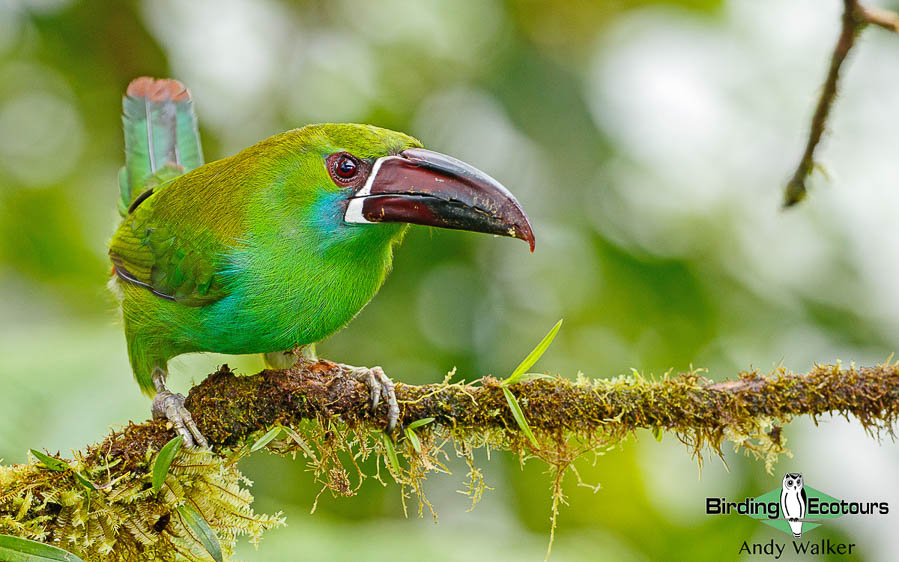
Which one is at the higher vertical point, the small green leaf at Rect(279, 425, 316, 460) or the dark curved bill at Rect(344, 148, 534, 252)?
the dark curved bill at Rect(344, 148, 534, 252)

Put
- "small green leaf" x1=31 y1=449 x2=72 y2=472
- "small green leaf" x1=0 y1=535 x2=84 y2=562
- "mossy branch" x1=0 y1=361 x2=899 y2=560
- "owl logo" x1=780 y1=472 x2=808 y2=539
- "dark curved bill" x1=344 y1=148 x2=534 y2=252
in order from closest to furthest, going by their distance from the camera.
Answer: "small green leaf" x1=0 y1=535 x2=84 y2=562 < "small green leaf" x1=31 y1=449 x2=72 y2=472 < "mossy branch" x1=0 y1=361 x2=899 y2=560 < "dark curved bill" x1=344 y1=148 x2=534 y2=252 < "owl logo" x1=780 y1=472 x2=808 y2=539

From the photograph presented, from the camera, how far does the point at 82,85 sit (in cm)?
580

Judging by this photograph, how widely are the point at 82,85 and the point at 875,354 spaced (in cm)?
511

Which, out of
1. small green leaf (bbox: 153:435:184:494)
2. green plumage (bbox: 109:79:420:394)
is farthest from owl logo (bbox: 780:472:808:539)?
small green leaf (bbox: 153:435:184:494)

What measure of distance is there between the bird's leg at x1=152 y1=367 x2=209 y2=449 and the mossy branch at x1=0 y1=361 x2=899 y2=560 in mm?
38

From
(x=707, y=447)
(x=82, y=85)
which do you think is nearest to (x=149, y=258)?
(x=707, y=447)

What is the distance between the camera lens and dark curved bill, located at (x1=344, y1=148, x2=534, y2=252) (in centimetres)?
299

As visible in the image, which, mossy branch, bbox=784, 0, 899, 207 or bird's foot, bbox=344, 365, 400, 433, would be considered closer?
mossy branch, bbox=784, 0, 899, 207

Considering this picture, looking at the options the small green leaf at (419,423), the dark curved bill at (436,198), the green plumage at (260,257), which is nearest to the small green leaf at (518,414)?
the small green leaf at (419,423)

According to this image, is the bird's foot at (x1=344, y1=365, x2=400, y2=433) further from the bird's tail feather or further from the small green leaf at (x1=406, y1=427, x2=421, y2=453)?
the bird's tail feather

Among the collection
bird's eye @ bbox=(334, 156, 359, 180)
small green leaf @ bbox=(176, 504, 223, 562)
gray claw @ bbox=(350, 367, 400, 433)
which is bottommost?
small green leaf @ bbox=(176, 504, 223, 562)

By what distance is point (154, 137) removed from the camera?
15.0ft

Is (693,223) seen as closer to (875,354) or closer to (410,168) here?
(875,354)

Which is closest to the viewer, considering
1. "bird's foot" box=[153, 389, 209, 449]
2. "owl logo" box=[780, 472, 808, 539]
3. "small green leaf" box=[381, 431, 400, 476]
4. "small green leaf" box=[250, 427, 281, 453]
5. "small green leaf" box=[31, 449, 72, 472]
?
"small green leaf" box=[31, 449, 72, 472]
